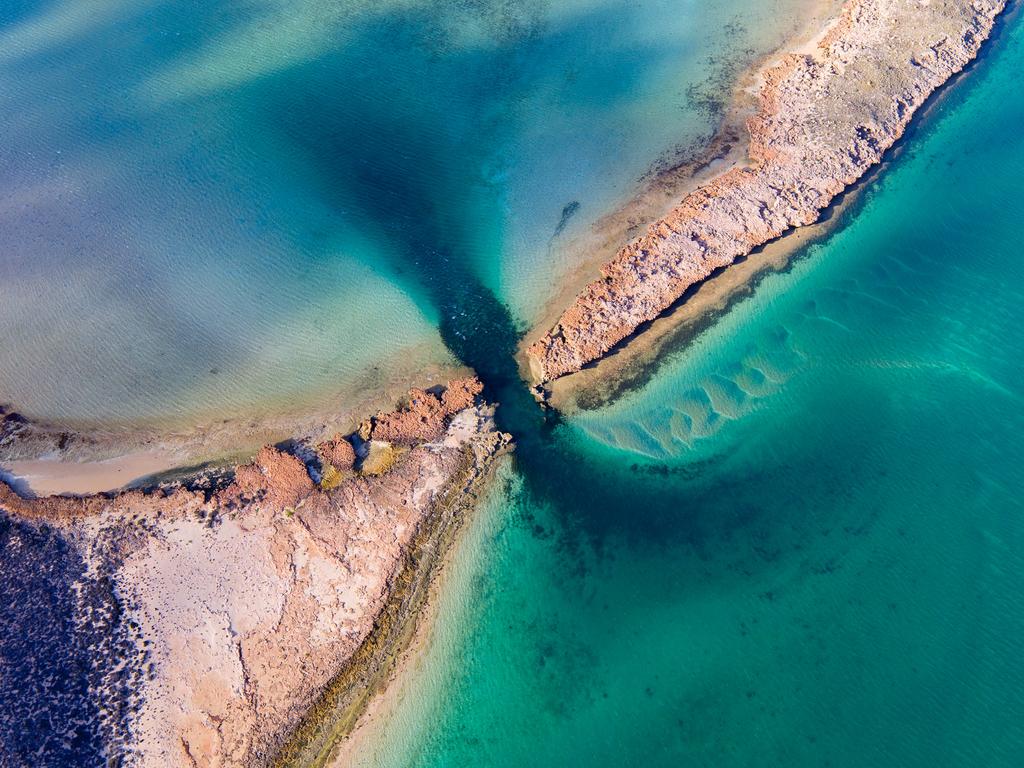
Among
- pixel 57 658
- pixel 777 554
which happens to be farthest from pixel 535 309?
pixel 57 658

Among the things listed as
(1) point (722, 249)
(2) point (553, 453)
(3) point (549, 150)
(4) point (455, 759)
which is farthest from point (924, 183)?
(4) point (455, 759)

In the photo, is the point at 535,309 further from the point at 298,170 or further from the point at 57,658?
the point at 57,658

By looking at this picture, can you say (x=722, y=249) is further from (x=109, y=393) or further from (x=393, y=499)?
(x=109, y=393)

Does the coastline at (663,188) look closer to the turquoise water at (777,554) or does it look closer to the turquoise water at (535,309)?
the turquoise water at (535,309)

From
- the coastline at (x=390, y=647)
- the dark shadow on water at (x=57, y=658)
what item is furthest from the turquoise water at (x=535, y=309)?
the dark shadow on water at (x=57, y=658)

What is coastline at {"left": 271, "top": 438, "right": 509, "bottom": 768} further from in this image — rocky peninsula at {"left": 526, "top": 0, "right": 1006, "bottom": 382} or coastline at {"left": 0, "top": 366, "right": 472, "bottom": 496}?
rocky peninsula at {"left": 526, "top": 0, "right": 1006, "bottom": 382}

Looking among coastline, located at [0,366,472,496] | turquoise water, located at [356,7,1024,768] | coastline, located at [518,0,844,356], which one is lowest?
turquoise water, located at [356,7,1024,768]

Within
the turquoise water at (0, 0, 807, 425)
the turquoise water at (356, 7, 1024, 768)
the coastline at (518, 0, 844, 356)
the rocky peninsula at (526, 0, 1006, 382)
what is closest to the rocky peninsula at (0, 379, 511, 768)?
the turquoise water at (356, 7, 1024, 768)
